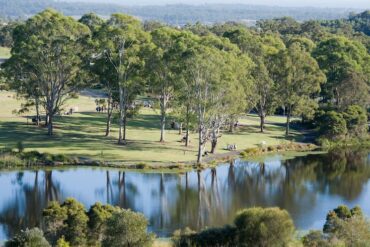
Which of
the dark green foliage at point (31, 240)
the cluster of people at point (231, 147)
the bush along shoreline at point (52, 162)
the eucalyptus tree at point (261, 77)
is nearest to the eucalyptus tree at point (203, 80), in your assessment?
the bush along shoreline at point (52, 162)

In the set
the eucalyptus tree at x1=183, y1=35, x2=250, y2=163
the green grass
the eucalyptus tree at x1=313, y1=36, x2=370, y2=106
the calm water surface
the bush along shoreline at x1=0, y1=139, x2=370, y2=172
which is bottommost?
the calm water surface

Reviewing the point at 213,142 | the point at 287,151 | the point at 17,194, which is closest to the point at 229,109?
the point at 213,142

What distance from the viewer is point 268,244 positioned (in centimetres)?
3584

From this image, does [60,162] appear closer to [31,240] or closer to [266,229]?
[31,240]

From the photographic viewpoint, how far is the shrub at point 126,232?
35.5 metres

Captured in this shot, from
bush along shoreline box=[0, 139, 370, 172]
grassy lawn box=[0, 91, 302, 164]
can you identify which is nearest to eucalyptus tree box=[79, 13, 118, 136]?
grassy lawn box=[0, 91, 302, 164]

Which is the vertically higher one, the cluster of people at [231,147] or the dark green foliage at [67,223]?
the cluster of people at [231,147]

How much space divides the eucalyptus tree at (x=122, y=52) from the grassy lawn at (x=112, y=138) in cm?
335

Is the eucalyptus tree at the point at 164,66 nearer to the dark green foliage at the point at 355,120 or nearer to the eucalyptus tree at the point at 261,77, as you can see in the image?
the eucalyptus tree at the point at 261,77

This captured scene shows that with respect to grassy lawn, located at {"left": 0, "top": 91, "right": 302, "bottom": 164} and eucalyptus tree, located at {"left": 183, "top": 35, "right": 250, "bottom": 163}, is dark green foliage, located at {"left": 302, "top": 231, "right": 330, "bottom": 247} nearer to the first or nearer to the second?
eucalyptus tree, located at {"left": 183, "top": 35, "right": 250, "bottom": 163}

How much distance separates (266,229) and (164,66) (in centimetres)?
3654

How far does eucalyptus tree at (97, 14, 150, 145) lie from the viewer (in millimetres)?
69875

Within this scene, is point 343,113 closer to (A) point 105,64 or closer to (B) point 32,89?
(A) point 105,64

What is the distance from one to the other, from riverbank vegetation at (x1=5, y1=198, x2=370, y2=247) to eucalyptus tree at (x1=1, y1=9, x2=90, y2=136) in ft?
108
